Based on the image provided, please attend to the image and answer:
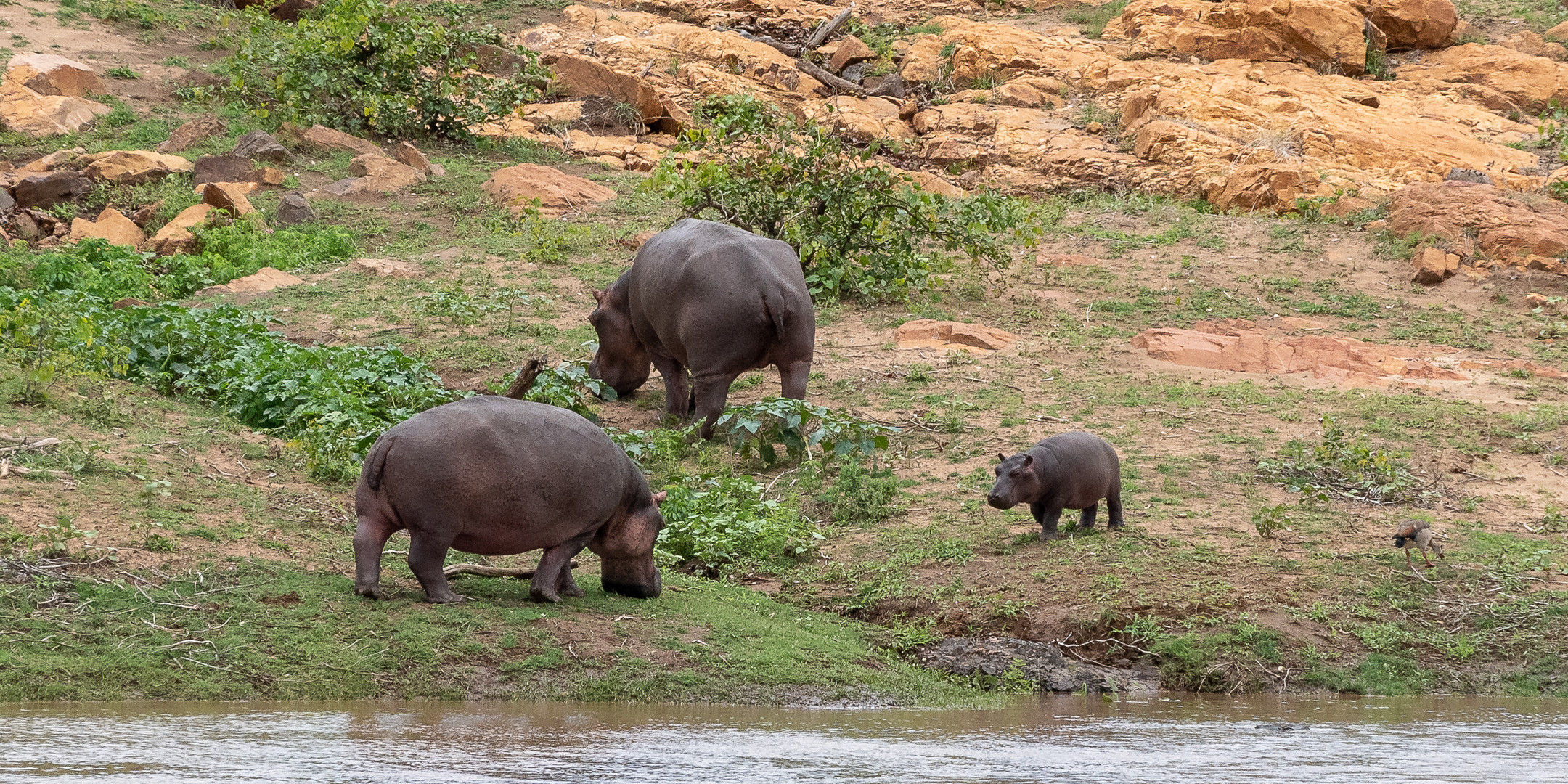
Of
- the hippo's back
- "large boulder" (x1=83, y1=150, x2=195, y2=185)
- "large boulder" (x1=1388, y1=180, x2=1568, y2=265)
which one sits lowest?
"large boulder" (x1=83, y1=150, x2=195, y2=185)

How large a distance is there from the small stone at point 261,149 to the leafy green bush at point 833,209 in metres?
5.68

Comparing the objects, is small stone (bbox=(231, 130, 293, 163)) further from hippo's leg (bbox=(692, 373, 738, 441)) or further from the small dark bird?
the small dark bird

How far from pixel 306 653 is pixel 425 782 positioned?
178cm

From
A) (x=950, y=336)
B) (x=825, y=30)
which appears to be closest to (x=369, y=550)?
(x=950, y=336)

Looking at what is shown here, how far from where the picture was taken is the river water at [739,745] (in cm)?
362

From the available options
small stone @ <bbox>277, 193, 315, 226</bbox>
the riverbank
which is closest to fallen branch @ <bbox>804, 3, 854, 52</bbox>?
the riverbank

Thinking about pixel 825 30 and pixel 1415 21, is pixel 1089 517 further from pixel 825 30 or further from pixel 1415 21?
pixel 825 30

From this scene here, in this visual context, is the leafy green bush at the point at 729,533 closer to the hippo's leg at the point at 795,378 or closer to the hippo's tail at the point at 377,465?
the hippo's leg at the point at 795,378

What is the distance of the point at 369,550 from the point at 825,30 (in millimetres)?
22675

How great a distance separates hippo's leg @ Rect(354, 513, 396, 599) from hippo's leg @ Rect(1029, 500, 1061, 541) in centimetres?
362

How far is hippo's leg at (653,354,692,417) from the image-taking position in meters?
10.7

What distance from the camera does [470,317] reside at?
12812 mm

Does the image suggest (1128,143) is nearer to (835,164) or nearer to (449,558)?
(835,164)

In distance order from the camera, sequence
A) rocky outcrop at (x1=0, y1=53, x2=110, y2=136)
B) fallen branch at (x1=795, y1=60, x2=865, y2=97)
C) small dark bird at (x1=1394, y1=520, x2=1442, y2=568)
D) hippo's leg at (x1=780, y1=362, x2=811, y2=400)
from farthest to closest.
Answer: fallen branch at (x1=795, y1=60, x2=865, y2=97) → rocky outcrop at (x1=0, y1=53, x2=110, y2=136) → hippo's leg at (x1=780, y1=362, x2=811, y2=400) → small dark bird at (x1=1394, y1=520, x2=1442, y2=568)
